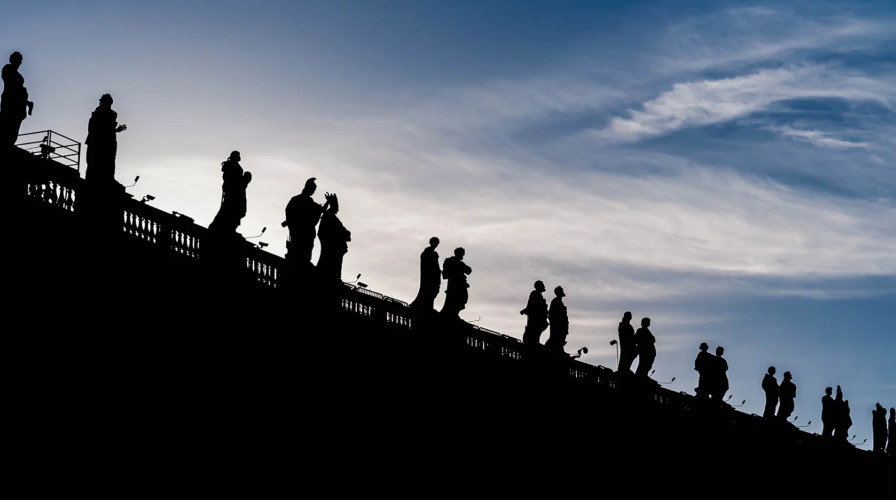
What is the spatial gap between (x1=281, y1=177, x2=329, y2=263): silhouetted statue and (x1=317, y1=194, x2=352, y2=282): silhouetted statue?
499 mm

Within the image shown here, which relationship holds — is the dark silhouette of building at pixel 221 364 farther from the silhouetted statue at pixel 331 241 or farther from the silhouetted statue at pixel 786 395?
the silhouetted statue at pixel 786 395

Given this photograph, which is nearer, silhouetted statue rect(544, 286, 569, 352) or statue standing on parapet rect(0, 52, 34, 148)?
statue standing on parapet rect(0, 52, 34, 148)

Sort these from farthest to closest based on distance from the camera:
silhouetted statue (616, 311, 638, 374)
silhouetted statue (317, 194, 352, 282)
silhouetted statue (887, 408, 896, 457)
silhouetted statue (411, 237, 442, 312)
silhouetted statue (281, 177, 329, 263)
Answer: silhouetted statue (887, 408, 896, 457)
silhouetted statue (616, 311, 638, 374)
silhouetted statue (411, 237, 442, 312)
silhouetted statue (317, 194, 352, 282)
silhouetted statue (281, 177, 329, 263)

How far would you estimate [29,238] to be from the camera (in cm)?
1780

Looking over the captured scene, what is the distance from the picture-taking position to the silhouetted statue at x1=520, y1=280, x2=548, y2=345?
97.6 feet

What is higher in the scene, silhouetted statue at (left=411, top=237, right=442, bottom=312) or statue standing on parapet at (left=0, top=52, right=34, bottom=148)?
statue standing on parapet at (left=0, top=52, right=34, bottom=148)

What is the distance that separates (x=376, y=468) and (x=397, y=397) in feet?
5.01

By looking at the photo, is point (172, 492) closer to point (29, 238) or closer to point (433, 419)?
point (29, 238)

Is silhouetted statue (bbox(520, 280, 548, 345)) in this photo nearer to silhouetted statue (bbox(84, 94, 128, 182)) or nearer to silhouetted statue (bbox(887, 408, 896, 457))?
silhouetted statue (bbox(84, 94, 128, 182))

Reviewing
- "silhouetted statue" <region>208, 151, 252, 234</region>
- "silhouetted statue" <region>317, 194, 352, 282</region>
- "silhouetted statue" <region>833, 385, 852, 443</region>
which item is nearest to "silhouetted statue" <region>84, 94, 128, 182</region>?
"silhouetted statue" <region>208, 151, 252, 234</region>

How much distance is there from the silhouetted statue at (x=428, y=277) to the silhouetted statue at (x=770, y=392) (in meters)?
20.4

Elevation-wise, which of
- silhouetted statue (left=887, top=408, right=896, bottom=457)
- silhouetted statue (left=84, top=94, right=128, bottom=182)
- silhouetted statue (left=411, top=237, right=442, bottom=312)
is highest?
silhouetted statue (left=84, top=94, right=128, bottom=182)

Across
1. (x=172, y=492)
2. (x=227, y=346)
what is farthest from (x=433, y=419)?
(x=172, y=492)

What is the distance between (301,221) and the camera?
2214 cm
